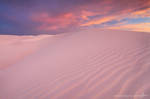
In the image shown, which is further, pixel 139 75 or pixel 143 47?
pixel 143 47

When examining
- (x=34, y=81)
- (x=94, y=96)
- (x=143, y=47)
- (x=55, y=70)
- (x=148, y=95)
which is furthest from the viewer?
(x=143, y=47)

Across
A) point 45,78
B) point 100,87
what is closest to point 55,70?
point 45,78

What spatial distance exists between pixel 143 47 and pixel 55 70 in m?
2.55

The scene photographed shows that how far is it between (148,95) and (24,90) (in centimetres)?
214

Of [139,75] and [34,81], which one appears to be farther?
[34,81]

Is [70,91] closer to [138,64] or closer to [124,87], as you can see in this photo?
[124,87]

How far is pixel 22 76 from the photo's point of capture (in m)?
2.77

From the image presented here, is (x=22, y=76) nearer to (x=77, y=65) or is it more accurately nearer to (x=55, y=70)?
(x=55, y=70)

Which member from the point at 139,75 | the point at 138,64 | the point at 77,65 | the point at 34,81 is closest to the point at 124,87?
the point at 139,75

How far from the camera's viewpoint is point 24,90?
85.7 inches

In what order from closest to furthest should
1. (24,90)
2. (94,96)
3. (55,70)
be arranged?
(94,96), (24,90), (55,70)

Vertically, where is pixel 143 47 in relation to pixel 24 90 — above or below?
above

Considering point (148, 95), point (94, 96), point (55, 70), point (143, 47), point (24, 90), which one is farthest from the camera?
point (143, 47)

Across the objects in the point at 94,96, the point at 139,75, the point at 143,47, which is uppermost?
the point at 143,47
